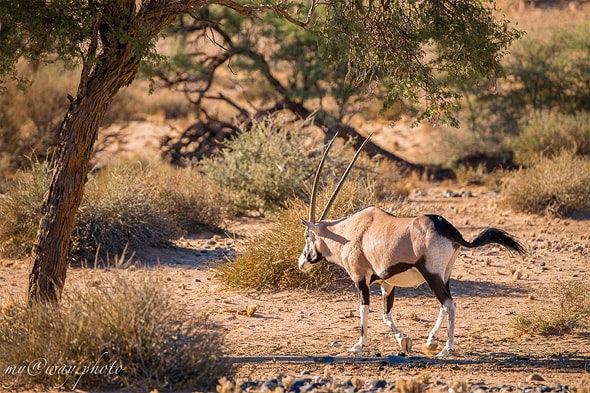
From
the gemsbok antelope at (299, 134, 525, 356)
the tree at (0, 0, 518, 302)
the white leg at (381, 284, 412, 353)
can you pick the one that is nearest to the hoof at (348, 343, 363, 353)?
the gemsbok antelope at (299, 134, 525, 356)

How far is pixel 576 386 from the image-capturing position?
6.38 meters

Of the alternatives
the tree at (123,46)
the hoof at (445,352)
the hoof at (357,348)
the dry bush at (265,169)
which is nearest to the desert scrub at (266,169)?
the dry bush at (265,169)

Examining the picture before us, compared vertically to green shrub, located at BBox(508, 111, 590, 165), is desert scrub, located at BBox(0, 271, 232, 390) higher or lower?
lower

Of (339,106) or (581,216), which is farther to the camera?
(339,106)

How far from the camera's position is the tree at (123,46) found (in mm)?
7871

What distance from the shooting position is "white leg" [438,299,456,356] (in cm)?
734

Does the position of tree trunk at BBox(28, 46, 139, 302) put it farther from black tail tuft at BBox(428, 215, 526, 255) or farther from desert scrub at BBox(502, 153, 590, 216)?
desert scrub at BBox(502, 153, 590, 216)

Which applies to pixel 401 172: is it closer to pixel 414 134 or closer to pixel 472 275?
pixel 414 134

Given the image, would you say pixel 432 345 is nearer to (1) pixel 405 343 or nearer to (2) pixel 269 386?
(1) pixel 405 343

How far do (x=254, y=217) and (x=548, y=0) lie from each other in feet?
120

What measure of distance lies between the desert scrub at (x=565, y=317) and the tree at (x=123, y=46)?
7.48 ft

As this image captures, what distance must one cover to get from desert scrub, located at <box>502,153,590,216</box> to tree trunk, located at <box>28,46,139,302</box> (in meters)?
9.83

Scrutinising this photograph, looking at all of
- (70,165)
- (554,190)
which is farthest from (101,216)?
(554,190)

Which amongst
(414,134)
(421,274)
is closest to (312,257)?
(421,274)
